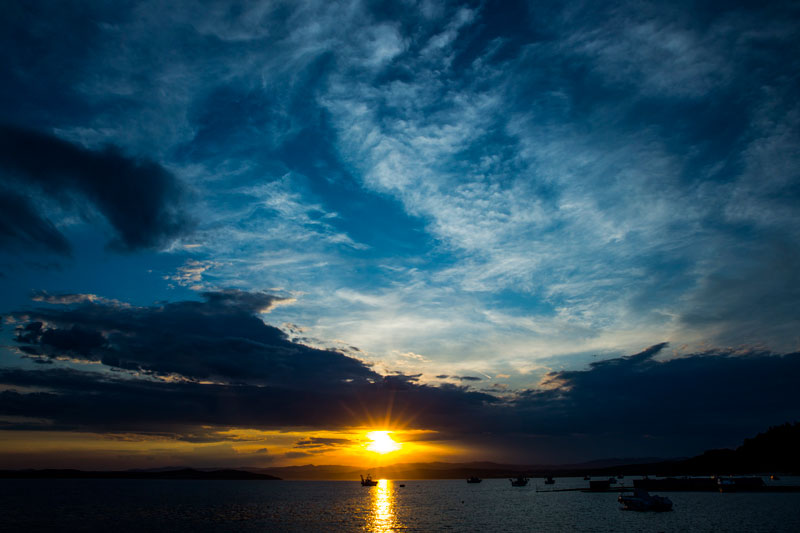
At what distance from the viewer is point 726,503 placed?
131 meters

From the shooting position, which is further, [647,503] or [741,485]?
[741,485]

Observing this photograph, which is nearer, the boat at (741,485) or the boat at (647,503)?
the boat at (647,503)

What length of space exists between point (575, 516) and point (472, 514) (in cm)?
2755

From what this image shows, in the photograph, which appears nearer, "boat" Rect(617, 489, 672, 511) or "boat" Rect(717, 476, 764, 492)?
"boat" Rect(617, 489, 672, 511)

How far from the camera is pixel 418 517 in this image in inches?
4788

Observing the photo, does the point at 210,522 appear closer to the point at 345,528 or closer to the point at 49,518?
the point at 345,528

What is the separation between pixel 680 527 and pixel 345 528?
222 ft

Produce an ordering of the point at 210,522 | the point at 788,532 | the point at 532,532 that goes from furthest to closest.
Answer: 1. the point at 210,522
2. the point at 532,532
3. the point at 788,532

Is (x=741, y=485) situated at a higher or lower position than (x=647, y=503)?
lower

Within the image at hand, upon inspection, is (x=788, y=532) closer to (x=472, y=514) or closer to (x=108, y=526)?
(x=472, y=514)

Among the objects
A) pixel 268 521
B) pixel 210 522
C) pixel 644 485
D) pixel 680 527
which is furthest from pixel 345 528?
pixel 644 485

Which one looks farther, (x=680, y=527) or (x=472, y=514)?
(x=472, y=514)

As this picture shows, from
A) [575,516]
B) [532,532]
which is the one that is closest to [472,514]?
[575,516]

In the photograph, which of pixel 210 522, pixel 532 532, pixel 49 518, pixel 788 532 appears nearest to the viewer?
pixel 788 532
